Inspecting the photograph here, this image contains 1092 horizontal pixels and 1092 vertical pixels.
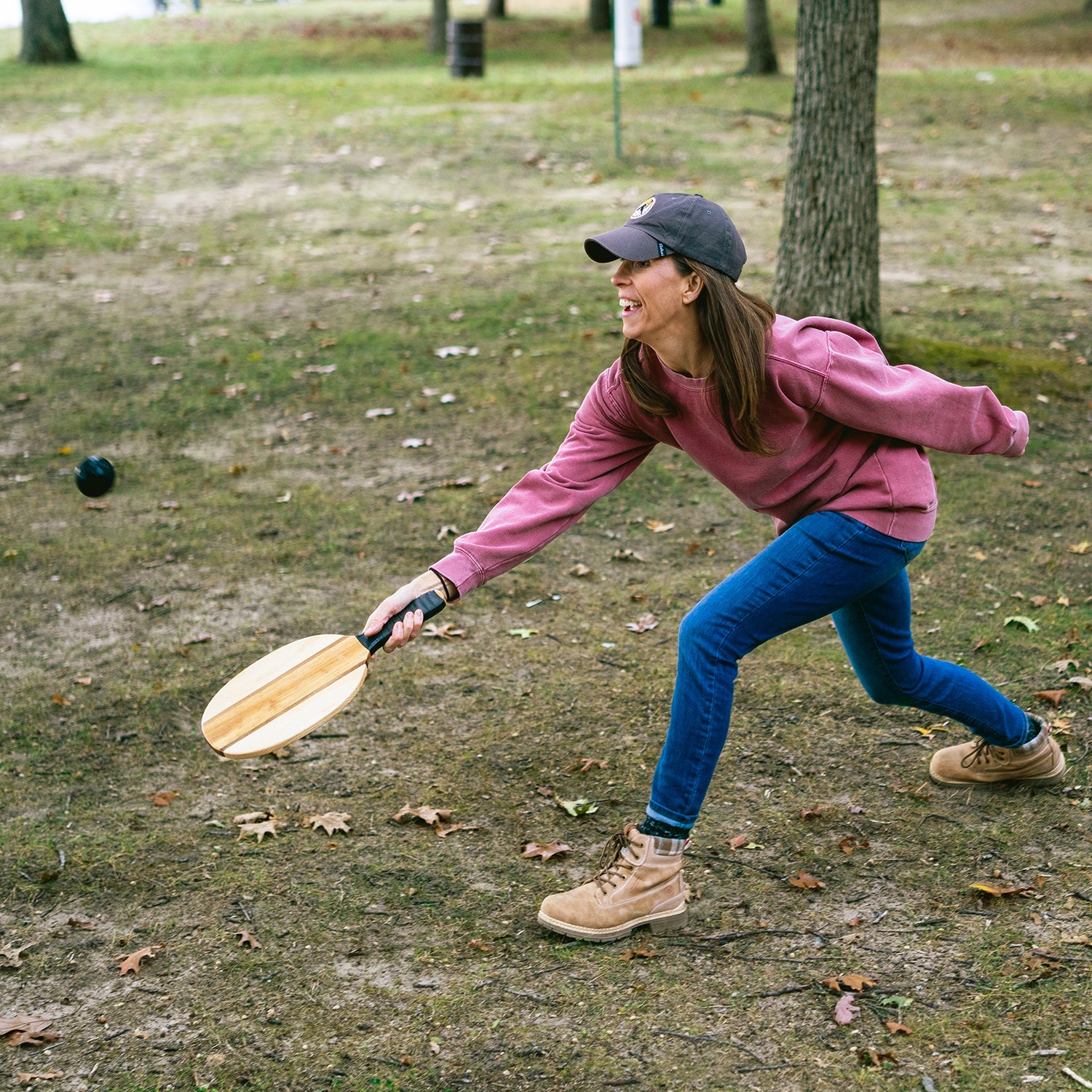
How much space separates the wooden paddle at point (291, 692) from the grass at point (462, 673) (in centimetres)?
86

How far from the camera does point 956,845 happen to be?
13.5ft

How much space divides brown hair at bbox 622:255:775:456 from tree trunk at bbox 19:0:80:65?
2569 cm

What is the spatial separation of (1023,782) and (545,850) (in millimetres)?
1759

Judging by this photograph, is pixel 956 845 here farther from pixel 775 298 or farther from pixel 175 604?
pixel 775 298

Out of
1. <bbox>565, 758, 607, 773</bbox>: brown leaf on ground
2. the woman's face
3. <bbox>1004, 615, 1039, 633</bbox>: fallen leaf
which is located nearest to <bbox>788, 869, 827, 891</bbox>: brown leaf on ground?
<bbox>565, 758, 607, 773</bbox>: brown leaf on ground

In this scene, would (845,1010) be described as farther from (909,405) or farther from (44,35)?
(44,35)

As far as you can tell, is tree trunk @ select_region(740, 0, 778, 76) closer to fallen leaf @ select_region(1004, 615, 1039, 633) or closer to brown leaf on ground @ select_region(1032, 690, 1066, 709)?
fallen leaf @ select_region(1004, 615, 1039, 633)

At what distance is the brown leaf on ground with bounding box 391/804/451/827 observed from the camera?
14.7ft

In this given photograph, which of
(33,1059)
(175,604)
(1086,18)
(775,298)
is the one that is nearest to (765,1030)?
(33,1059)

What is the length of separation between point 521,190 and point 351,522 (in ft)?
27.8

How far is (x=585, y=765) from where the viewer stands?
479 centimetres

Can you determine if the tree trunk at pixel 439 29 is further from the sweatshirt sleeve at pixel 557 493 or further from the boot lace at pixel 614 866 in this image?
the boot lace at pixel 614 866

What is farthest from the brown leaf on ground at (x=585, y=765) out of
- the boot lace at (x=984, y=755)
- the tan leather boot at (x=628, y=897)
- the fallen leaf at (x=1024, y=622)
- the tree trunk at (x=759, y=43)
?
the tree trunk at (x=759, y=43)

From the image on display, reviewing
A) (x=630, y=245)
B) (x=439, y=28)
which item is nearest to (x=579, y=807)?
(x=630, y=245)
